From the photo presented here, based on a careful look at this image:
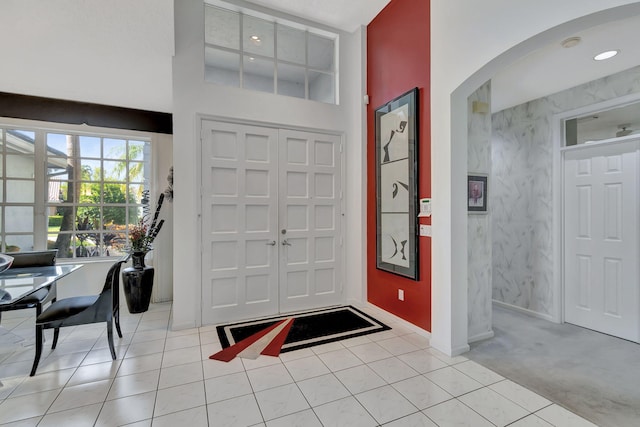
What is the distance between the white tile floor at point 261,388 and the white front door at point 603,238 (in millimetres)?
1891

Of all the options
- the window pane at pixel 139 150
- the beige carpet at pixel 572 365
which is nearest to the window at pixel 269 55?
the window pane at pixel 139 150

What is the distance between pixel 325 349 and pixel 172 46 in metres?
3.33

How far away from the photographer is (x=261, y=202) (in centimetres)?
365

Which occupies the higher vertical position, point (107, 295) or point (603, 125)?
point (603, 125)

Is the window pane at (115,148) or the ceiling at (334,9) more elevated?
the ceiling at (334,9)

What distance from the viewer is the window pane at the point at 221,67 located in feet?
11.5

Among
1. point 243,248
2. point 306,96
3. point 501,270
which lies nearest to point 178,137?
point 243,248

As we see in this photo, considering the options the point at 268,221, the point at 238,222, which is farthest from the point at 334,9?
the point at 238,222

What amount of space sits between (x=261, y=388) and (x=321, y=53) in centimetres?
403

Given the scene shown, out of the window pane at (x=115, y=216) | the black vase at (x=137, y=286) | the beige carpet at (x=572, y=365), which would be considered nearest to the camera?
the beige carpet at (x=572, y=365)

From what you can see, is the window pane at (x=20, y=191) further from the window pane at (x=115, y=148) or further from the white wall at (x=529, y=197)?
the white wall at (x=529, y=197)

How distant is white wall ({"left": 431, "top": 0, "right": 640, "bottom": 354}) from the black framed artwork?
31 centimetres

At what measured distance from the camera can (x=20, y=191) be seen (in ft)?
12.9

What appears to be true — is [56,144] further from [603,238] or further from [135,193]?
[603,238]
